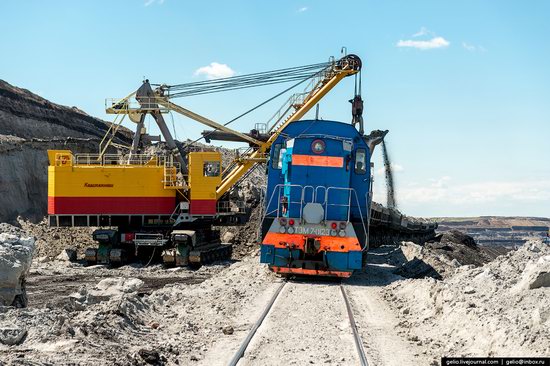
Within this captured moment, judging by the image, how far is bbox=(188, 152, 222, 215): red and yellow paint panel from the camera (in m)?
27.7

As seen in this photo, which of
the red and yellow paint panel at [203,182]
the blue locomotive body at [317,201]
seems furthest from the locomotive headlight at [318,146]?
the red and yellow paint panel at [203,182]

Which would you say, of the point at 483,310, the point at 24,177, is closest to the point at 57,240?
the point at 24,177

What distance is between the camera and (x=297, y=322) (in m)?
11.1

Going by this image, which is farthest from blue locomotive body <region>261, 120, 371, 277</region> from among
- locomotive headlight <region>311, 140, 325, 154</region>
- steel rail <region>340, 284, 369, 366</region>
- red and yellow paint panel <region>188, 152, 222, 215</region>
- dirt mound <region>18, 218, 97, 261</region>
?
dirt mound <region>18, 218, 97, 261</region>

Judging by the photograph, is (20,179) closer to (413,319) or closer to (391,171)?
(391,171)

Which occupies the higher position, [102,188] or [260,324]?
[102,188]

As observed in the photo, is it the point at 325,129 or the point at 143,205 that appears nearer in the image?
the point at 325,129

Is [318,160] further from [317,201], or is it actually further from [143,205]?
[143,205]

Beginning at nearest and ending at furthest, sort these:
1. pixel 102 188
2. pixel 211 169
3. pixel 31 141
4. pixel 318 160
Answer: pixel 318 160 → pixel 102 188 → pixel 211 169 → pixel 31 141

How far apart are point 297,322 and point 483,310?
9.81 ft

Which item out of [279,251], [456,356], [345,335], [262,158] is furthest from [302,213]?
[262,158]

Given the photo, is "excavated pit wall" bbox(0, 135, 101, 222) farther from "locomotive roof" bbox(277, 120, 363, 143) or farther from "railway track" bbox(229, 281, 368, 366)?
"railway track" bbox(229, 281, 368, 366)

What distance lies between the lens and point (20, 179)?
39.8 metres

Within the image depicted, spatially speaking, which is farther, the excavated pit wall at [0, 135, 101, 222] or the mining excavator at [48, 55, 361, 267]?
the excavated pit wall at [0, 135, 101, 222]
